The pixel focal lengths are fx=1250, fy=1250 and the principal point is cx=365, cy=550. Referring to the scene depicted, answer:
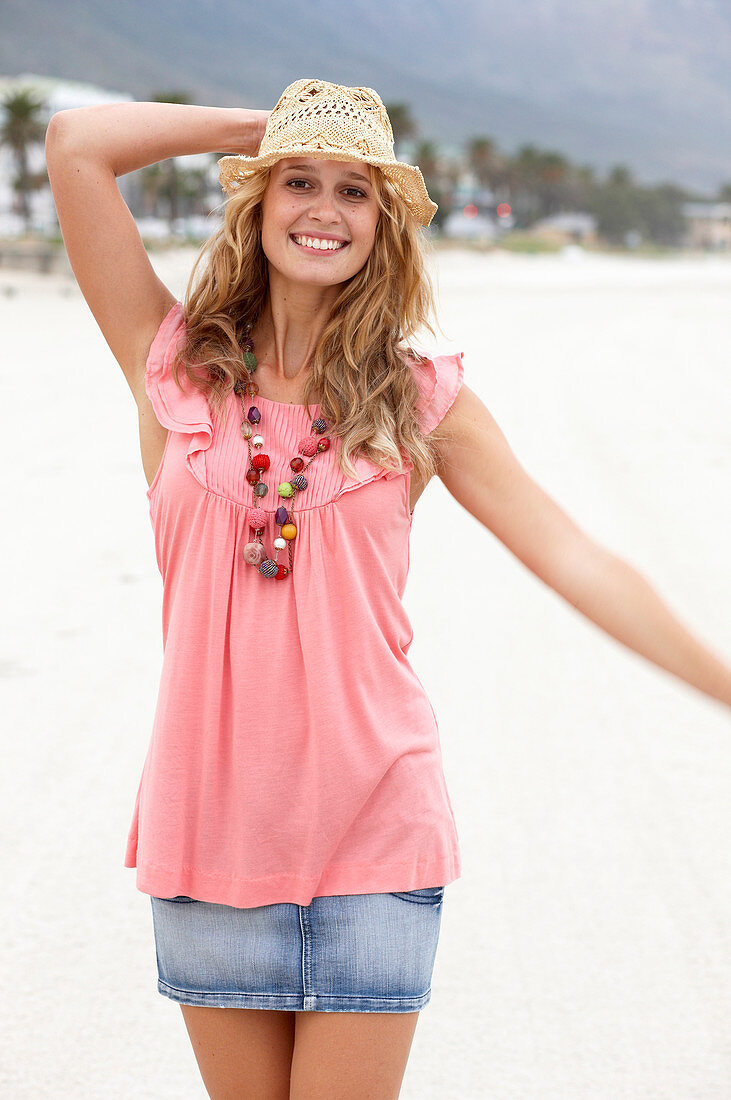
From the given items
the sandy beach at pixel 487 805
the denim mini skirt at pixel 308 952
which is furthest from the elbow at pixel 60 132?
the denim mini skirt at pixel 308 952

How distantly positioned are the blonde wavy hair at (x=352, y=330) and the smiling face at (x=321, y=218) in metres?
0.04

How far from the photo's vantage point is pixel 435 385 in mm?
1960

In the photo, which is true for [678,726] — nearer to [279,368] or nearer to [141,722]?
[141,722]

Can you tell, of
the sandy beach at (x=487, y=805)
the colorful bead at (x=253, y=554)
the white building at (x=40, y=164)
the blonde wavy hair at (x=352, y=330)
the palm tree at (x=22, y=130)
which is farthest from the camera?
the white building at (x=40, y=164)

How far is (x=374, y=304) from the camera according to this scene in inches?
78.0

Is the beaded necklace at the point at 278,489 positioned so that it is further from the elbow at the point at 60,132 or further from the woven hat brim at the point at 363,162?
the elbow at the point at 60,132

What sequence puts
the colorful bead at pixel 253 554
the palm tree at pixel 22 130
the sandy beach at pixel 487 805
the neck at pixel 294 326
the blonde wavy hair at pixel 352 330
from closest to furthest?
the colorful bead at pixel 253 554 → the blonde wavy hair at pixel 352 330 → the neck at pixel 294 326 → the sandy beach at pixel 487 805 → the palm tree at pixel 22 130

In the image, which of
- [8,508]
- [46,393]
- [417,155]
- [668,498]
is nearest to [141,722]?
[8,508]

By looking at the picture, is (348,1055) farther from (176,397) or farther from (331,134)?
(331,134)

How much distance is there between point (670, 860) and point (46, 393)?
30.8 feet

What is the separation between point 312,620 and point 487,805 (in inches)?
97.8

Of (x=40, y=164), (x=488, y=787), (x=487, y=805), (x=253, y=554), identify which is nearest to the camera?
(x=253, y=554)

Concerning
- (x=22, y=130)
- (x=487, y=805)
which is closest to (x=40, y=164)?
(x=22, y=130)

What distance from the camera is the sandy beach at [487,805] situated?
2955 mm
